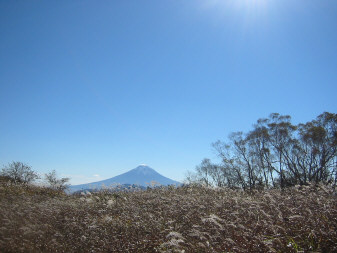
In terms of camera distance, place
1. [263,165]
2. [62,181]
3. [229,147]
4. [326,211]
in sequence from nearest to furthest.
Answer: [326,211] < [62,181] < [263,165] < [229,147]

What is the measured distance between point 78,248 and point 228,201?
5.05 m

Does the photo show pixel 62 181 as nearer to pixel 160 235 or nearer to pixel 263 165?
pixel 160 235

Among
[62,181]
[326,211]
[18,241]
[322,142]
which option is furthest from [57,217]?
[322,142]

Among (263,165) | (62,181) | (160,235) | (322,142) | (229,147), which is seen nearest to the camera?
(160,235)

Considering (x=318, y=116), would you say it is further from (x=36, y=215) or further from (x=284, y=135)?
(x=36, y=215)

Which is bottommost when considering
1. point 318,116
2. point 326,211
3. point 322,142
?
point 326,211

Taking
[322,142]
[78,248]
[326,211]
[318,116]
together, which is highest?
[318,116]

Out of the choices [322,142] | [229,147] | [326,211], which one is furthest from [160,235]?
[229,147]

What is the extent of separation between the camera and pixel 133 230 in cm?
628

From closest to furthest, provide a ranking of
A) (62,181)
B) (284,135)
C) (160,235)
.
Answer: (160,235), (62,181), (284,135)

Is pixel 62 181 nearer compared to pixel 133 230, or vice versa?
pixel 133 230

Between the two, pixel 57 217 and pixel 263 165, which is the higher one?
pixel 263 165

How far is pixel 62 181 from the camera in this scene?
26.4 metres

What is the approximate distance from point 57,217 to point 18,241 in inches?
103
